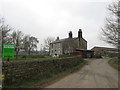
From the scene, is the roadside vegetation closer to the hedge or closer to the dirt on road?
the hedge

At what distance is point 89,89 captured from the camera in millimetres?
6117

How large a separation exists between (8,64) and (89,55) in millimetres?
35374

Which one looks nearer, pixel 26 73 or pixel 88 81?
pixel 26 73

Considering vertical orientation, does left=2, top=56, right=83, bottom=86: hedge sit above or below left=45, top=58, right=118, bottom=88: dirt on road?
above

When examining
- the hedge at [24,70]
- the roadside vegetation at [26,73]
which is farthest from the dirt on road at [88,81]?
the hedge at [24,70]

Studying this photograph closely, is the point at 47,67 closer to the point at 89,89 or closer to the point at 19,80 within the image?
the point at 19,80

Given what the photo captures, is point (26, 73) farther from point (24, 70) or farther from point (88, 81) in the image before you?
point (88, 81)

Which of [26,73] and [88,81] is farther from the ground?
[26,73]

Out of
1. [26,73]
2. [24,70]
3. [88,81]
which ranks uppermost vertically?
[24,70]

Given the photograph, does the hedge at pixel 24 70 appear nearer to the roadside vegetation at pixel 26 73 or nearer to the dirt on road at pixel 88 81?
the roadside vegetation at pixel 26 73

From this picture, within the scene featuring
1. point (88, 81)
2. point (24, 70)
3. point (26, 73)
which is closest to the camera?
point (24, 70)

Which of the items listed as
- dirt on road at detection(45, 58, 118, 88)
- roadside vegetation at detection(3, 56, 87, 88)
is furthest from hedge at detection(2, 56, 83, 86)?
dirt on road at detection(45, 58, 118, 88)

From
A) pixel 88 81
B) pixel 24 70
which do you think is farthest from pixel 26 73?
pixel 88 81

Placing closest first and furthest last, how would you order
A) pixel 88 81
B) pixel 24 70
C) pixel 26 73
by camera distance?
pixel 24 70 → pixel 26 73 → pixel 88 81
